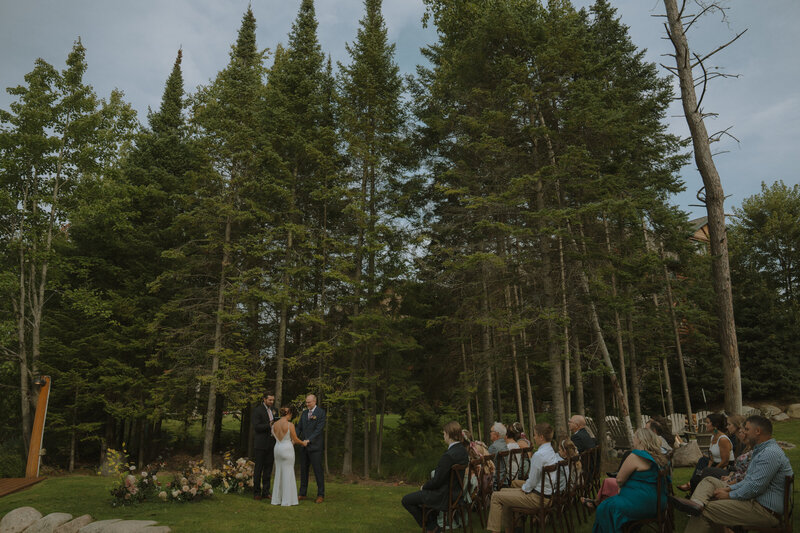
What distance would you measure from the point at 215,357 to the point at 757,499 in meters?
13.5

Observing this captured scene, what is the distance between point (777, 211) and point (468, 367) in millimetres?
20009

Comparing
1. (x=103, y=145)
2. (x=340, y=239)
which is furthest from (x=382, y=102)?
(x=103, y=145)

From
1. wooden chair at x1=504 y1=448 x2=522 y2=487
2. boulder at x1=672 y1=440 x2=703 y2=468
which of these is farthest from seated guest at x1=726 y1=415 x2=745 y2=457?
boulder at x1=672 y1=440 x2=703 y2=468

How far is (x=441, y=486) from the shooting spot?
17.6 feet

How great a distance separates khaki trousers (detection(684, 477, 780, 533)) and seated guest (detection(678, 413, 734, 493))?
6.96ft

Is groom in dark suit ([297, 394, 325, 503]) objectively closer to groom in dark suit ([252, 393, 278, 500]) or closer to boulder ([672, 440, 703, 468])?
groom in dark suit ([252, 393, 278, 500])

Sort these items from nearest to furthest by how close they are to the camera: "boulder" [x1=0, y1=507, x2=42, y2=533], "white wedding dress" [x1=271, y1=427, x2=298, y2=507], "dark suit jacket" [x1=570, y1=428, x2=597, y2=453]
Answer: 1. "dark suit jacket" [x1=570, y1=428, x2=597, y2=453]
2. "boulder" [x1=0, y1=507, x2=42, y2=533]
3. "white wedding dress" [x1=271, y1=427, x2=298, y2=507]

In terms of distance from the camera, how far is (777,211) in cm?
2369

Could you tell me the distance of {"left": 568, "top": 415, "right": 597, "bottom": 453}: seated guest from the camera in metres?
6.31

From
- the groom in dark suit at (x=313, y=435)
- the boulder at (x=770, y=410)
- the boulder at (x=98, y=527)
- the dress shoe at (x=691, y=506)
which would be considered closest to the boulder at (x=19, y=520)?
the boulder at (x=98, y=527)

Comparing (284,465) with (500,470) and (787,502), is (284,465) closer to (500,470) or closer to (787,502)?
(500,470)

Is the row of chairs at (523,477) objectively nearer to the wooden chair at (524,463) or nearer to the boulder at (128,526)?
the wooden chair at (524,463)

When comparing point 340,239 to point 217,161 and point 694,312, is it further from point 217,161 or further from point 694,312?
point 694,312

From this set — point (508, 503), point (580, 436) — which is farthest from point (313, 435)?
point (580, 436)
